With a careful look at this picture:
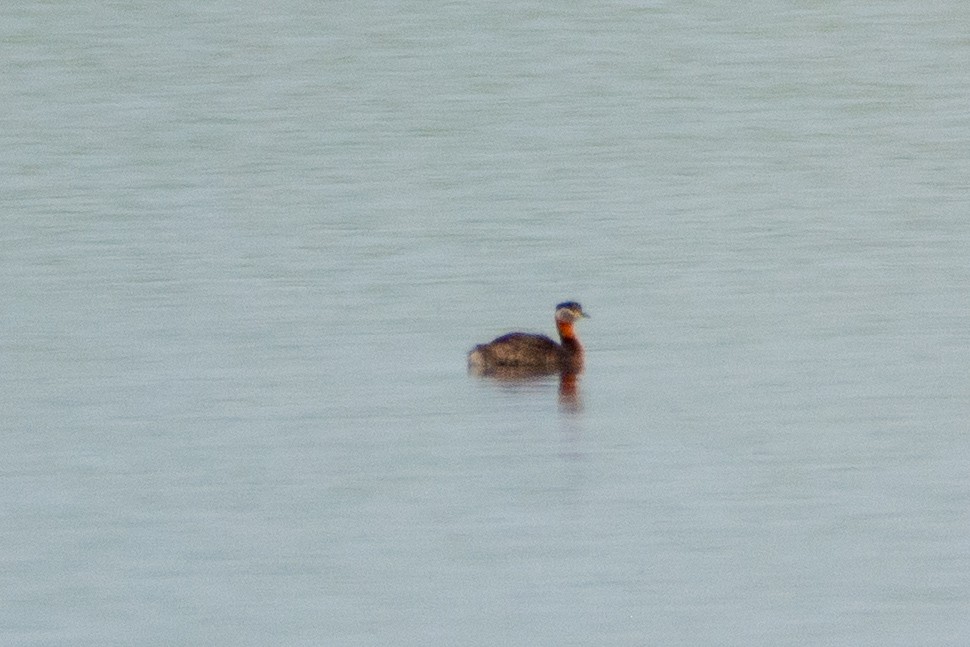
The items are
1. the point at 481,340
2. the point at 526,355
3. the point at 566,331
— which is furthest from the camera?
the point at 481,340

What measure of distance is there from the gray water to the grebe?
228 millimetres

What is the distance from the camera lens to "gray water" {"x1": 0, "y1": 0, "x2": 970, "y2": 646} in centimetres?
1081

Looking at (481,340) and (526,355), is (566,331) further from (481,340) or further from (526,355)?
(481,340)

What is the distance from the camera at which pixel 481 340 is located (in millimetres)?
16734

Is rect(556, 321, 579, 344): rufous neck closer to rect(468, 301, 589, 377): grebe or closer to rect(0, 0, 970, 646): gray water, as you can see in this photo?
rect(468, 301, 589, 377): grebe

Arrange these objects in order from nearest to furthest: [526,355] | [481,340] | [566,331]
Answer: [526,355], [566,331], [481,340]

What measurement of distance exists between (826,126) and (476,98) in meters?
4.92

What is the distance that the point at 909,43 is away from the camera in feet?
109

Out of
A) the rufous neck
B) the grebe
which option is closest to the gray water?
the grebe

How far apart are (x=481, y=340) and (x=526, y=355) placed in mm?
870

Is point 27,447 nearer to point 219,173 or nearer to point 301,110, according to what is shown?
point 219,173

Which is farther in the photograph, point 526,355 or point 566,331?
point 566,331

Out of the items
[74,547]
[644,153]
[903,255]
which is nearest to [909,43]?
[644,153]

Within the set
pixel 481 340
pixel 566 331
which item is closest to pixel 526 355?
pixel 566 331
